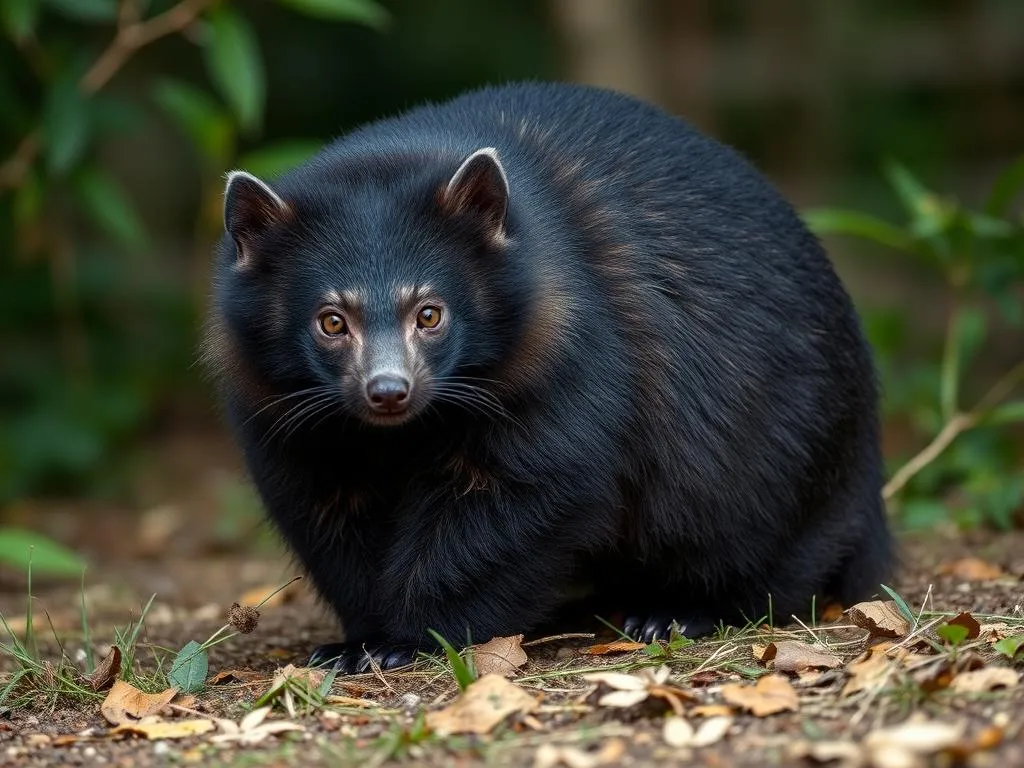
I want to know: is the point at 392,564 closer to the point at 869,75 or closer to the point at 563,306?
the point at 563,306

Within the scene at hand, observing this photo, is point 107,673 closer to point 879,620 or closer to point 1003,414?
point 879,620

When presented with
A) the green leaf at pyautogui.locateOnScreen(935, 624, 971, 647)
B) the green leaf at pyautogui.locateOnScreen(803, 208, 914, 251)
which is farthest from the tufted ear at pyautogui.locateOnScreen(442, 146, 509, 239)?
the green leaf at pyautogui.locateOnScreen(803, 208, 914, 251)

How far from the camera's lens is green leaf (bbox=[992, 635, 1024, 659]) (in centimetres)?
447

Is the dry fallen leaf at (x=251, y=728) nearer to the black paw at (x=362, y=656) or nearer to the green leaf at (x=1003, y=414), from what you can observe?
the black paw at (x=362, y=656)

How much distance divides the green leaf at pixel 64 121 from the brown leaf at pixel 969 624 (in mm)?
5330

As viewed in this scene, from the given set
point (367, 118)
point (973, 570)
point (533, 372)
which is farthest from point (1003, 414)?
point (367, 118)

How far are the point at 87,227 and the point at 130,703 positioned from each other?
833cm

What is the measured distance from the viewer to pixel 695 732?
4.14m

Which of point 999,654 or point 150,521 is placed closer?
point 999,654

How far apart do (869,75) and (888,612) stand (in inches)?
422

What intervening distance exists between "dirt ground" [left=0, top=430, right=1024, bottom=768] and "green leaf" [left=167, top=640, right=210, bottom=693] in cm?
4

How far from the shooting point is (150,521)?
1001cm

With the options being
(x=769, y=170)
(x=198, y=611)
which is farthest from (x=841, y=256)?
(x=198, y=611)

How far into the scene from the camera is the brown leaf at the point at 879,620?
5066mm
